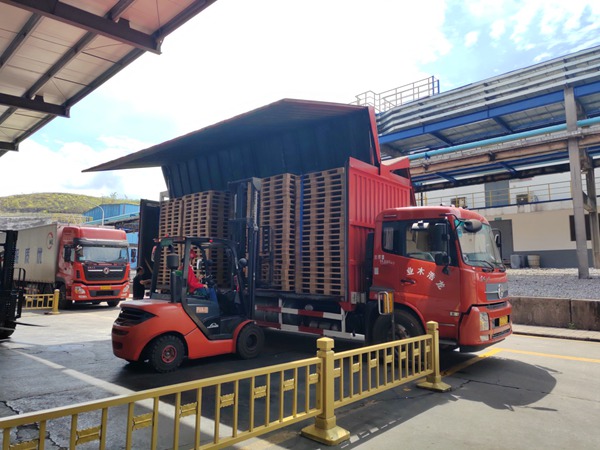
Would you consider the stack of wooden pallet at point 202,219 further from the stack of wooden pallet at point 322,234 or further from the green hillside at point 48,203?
the green hillside at point 48,203

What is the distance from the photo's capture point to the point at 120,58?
7457 millimetres

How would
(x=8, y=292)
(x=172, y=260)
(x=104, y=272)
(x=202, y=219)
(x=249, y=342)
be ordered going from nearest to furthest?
(x=172, y=260)
(x=249, y=342)
(x=8, y=292)
(x=202, y=219)
(x=104, y=272)

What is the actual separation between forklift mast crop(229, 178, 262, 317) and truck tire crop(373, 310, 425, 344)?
220cm

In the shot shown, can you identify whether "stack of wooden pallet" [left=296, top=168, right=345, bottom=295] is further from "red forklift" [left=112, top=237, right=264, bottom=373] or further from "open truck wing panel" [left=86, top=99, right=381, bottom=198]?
"red forklift" [left=112, top=237, right=264, bottom=373]

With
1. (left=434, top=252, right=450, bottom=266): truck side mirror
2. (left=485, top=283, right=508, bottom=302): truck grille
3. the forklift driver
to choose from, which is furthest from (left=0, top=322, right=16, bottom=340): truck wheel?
(left=485, top=283, right=508, bottom=302): truck grille

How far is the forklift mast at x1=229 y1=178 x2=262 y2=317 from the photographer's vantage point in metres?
7.06

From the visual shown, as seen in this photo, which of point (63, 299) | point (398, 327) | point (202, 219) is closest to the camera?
point (398, 327)

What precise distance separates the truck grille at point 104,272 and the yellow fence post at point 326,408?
42.7ft

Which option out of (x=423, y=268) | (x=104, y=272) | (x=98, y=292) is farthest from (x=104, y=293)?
(x=423, y=268)

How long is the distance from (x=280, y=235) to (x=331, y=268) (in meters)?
1.21

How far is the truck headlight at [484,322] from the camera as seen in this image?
5.76 metres

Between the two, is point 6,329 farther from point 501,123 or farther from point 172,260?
point 501,123

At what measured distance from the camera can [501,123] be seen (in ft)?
65.0

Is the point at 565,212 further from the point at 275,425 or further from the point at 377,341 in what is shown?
the point at 275,425
